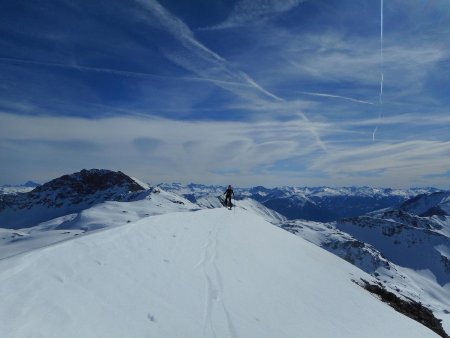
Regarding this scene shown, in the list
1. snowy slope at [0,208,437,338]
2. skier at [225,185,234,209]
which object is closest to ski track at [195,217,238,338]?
snowy slope at [0,208,437,338]

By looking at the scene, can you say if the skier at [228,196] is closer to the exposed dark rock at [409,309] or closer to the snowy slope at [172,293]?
the exposed dark rock at [409,309]

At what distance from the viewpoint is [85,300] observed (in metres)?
9.59

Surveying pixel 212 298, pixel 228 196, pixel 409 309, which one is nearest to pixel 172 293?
pixel 212 298

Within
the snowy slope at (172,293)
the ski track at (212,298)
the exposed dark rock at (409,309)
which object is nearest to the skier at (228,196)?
the exposed dark rock at (409,309)

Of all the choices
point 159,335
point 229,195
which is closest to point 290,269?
point 159,335

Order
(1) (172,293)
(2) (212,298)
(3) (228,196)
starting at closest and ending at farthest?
(1) (172,293) → (2) (212,298) → (3) (228,196)

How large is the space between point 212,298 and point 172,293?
1.42 metres

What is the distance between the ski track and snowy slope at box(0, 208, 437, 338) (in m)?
0.04

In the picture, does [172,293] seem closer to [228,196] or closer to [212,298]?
[212,298]

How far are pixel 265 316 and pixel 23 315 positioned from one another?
7.34m

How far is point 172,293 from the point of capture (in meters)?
12.1

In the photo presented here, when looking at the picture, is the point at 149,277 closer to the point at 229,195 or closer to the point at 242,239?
the point at 242,239

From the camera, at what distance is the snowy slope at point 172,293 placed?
8.91m

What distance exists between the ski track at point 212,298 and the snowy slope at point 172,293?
39 millimetres
